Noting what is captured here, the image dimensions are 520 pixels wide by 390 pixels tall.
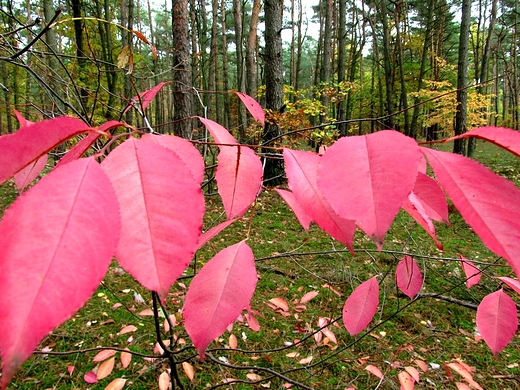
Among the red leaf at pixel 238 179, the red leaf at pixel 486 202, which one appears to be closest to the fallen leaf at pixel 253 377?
the red leaf at pixel 238 179

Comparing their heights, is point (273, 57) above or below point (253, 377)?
above

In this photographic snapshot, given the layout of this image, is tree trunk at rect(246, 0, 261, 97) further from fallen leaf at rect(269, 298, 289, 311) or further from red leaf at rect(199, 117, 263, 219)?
red leaf at rect(199, 117, 263, 219)

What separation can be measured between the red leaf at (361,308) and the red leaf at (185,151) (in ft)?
2.22

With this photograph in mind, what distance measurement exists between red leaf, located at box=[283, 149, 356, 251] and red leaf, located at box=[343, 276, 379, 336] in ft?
2.01

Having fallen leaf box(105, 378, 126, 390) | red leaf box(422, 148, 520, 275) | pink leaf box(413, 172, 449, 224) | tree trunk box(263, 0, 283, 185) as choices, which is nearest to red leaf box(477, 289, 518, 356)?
pink leaf box(413, 172, 449, 224)

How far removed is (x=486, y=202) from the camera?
0.78 ft

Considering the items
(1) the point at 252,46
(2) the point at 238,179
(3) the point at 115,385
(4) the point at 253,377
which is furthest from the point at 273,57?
(2) the point at 238,179

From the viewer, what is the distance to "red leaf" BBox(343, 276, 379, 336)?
2.73 feet

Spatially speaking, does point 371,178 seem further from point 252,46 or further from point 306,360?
point 252,46

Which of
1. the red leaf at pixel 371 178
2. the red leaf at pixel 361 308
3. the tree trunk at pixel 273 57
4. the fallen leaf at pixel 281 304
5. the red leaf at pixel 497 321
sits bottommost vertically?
the fallen leaf at pixel 281 304

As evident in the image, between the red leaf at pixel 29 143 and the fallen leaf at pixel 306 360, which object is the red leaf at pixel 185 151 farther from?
the fallen leaf at pixel 306 360

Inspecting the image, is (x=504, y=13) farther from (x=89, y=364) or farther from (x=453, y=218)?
(x=89, y=364)

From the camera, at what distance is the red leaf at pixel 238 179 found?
0.38m

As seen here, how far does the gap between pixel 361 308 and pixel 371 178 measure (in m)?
0.73
